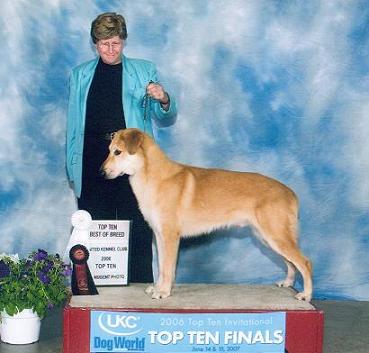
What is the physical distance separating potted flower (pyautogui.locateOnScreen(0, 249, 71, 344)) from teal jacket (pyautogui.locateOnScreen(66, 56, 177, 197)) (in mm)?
566

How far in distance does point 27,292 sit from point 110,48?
1549 millimetres

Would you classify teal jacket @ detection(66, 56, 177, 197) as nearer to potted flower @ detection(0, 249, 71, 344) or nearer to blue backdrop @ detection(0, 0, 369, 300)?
potted flower @ detection(0, 249, 71, 344)

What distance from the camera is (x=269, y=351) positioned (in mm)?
3873

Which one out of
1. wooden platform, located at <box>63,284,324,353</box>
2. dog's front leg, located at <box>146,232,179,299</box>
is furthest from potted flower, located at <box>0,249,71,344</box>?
dog's front leg, located at <box>146,232,179,299</box>

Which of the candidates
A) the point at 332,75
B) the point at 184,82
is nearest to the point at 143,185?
the point at 184,82

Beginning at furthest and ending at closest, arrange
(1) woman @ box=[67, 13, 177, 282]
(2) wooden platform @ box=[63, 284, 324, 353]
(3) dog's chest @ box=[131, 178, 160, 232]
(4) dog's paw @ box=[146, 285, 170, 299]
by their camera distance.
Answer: (1) woman @ box=[67, 13, 177, 282] < (3) dog's chest @ box=[131, 178, 160, 232] < (4) dog's paw @ box=[146, 285, 170, 299] < (2) wooden platform @ box=[63, 284, 324, 353]

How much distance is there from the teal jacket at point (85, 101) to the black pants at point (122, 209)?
11 cm

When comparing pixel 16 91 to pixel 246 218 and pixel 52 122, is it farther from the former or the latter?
pixel 246 218

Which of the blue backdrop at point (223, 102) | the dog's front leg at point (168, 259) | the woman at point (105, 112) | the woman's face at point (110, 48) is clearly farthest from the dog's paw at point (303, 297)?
the woman's face at point (110, 48)

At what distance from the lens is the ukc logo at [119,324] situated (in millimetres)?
3789

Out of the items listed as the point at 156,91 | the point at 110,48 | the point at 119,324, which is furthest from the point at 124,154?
the point at 119,324

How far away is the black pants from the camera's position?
4.60 meters

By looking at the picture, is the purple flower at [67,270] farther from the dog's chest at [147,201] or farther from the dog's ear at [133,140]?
the dog's ear at [133,140]

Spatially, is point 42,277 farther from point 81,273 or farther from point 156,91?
point 156,91
